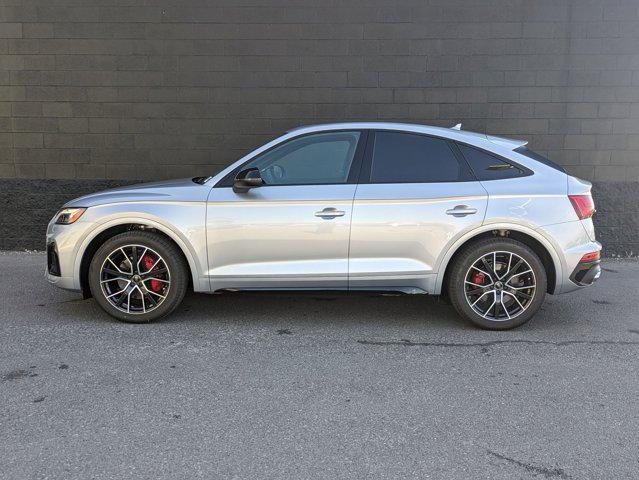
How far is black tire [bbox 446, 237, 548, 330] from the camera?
4754 mm

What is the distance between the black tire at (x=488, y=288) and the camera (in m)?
4.75

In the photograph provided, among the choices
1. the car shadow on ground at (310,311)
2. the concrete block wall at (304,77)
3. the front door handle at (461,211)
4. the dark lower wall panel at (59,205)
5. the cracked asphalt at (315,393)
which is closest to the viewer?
the cracked asphalt at (315,393)

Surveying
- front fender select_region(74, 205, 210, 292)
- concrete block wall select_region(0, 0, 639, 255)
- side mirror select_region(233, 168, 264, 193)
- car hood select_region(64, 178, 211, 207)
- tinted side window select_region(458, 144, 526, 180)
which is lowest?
front fender select_region(74, 205, 210, 292)

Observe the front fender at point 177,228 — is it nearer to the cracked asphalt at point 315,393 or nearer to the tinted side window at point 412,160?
the cracked asphalt at point 315,393

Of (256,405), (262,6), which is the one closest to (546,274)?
(256,405)

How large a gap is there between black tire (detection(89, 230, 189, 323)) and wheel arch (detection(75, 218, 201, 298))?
6cm

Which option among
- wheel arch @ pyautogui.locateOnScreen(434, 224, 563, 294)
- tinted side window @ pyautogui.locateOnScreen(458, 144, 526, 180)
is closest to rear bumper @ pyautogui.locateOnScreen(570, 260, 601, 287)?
wheel arch @ pyautogui.locateOnScreen(434, 224, 563, 294)

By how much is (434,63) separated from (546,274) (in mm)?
3848

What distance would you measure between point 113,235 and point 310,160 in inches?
70.6

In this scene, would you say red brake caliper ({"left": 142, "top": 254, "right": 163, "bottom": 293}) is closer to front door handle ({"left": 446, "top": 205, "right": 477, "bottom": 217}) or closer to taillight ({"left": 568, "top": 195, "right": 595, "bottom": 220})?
front door handle ({"left": 446, "top": 205, "right": 477, "bottom": 217})

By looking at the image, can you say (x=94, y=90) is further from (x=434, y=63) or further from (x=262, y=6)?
(x=434, y=63)

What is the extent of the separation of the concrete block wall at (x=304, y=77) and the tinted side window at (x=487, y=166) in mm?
3031

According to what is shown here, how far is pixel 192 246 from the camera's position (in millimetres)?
4785

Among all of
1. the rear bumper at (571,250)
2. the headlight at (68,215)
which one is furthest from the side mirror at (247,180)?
the rear bumper at (571,250)
